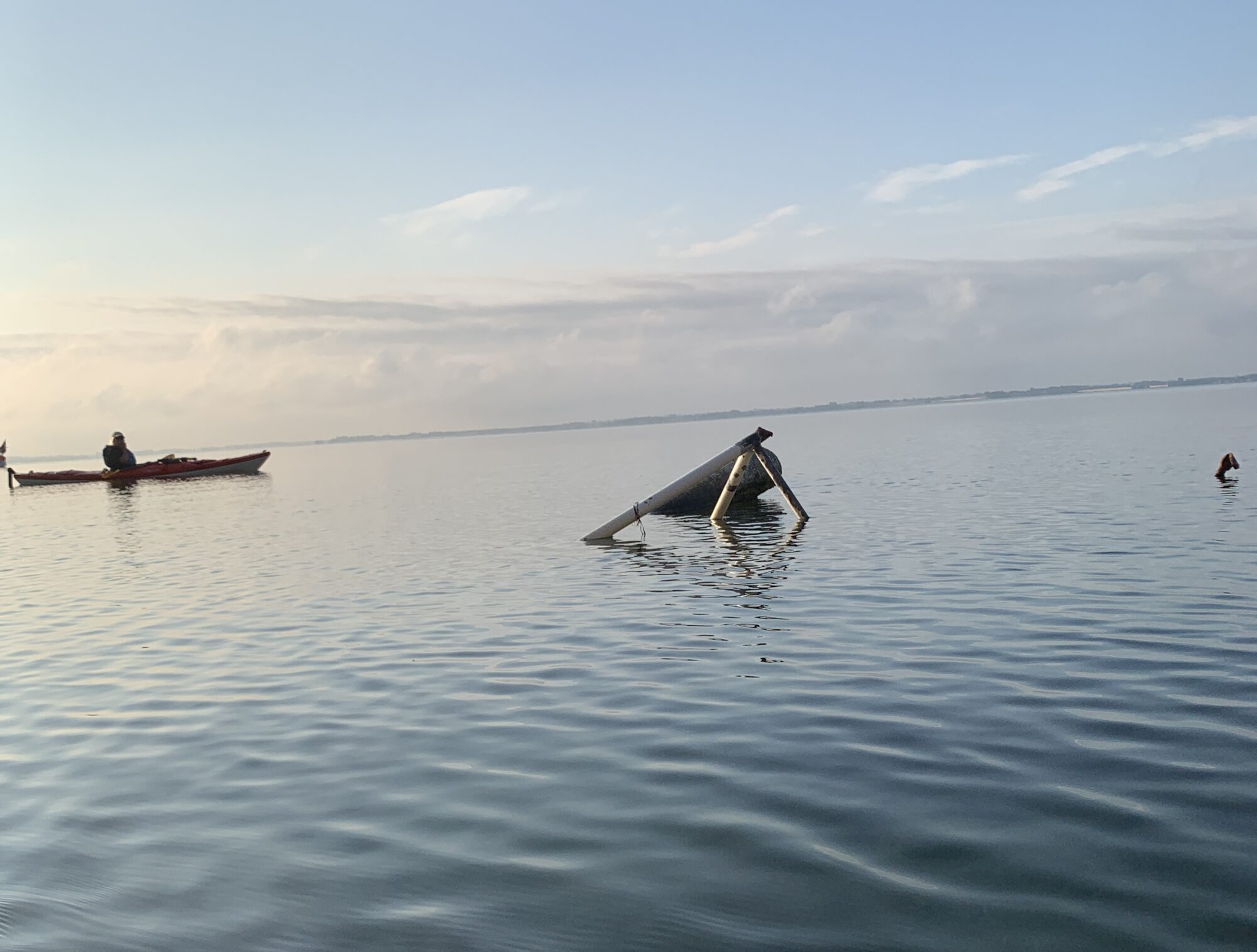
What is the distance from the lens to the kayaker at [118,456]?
226 feet

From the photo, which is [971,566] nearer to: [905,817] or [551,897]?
[905,817]

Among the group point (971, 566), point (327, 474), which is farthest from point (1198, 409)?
point (971, 566)

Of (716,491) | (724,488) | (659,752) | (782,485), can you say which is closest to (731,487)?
(782,485)

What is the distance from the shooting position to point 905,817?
6.71 meters

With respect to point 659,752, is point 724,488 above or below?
above

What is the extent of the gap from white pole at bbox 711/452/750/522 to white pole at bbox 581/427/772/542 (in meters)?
0.23

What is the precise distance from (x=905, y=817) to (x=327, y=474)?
86042mm

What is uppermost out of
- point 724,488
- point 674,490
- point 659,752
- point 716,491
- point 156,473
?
point 156,473

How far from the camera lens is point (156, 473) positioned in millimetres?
72125

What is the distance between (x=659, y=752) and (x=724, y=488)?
21.4 m

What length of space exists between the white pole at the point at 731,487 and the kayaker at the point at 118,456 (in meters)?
53.8

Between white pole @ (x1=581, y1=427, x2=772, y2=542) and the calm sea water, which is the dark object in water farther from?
the calm sea water

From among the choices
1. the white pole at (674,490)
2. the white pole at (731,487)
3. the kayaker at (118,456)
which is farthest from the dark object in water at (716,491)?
the kayaker at (118,456)

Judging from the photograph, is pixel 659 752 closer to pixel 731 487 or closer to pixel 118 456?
pixel 731 487
